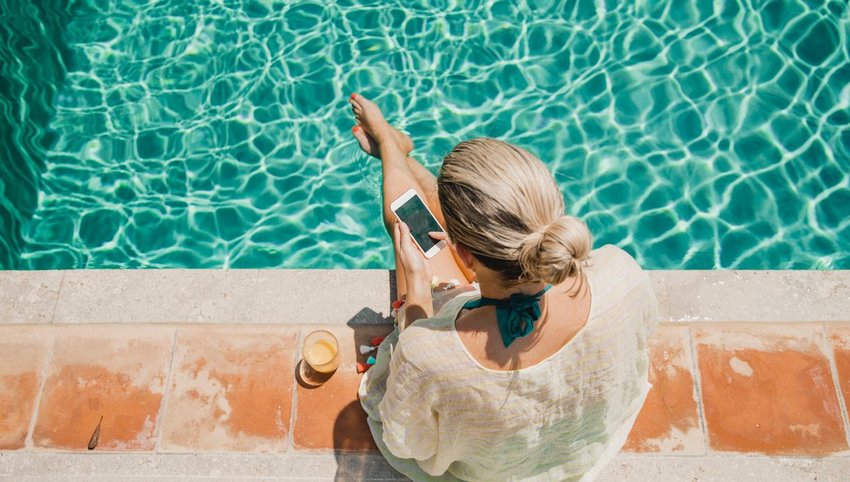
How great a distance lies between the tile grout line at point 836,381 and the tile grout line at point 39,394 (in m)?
4.41

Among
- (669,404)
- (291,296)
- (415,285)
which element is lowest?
(669,404)

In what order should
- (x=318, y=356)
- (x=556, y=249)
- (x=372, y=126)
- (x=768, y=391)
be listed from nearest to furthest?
(x=556, y=249) < (x=318, y=356) < (x=768, y=391) < (x=372, y=126)

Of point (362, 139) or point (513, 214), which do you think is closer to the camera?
point (513, 214)

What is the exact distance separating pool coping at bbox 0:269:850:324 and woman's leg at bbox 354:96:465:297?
1.30 ft

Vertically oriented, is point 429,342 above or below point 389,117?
above

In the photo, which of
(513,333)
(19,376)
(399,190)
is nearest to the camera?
(513,333)

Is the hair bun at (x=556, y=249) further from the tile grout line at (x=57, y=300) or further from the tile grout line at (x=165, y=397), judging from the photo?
the tile grout line at (x=57, y=300)

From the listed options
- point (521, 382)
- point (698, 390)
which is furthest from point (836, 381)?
point (521, 382)

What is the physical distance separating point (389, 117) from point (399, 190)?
64.2 inches

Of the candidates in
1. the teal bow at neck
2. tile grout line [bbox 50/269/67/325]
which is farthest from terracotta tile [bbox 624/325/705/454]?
tile grout line [bbox 50/269/67/325]

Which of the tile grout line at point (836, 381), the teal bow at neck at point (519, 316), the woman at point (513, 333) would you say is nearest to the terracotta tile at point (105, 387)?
the woman at point (513, 333)

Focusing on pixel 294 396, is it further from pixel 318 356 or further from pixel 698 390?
pixel 698 390

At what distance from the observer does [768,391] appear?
377 cm

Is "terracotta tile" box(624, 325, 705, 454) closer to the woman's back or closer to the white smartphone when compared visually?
the woman's back
